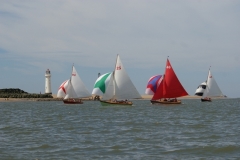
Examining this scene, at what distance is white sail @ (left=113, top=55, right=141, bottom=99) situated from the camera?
5253 cm

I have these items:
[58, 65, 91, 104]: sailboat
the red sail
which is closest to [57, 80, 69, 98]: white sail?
[58, 65, 91, 104]: sailboat

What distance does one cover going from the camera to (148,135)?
2212cm

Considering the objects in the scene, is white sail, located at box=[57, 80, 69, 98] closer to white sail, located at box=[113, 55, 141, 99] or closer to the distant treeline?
the distant treeline

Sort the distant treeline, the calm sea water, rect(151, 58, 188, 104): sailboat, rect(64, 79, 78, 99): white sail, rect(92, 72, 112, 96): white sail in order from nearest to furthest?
the calm sea water, rect(151, 58, 188, 104): sailboat, rect(92, 72, 112, 96): white sail, rect(64, 79, 78, 99): white sail, the distant treeline

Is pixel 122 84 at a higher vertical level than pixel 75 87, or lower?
lower

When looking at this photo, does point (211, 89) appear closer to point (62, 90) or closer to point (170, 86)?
point (170, 86)

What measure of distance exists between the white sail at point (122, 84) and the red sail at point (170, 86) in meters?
6.98

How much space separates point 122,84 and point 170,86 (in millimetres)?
9101

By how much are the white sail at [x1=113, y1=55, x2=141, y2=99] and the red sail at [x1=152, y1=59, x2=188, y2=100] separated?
698 centimetres

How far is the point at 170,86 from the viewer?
193 ft

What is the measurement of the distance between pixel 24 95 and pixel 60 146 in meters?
102

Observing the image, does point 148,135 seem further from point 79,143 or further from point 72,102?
point 72,102

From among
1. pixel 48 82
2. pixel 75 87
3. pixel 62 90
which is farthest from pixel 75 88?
pixel 48 82

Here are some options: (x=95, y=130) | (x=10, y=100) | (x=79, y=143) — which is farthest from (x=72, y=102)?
(x=79, y=143)
